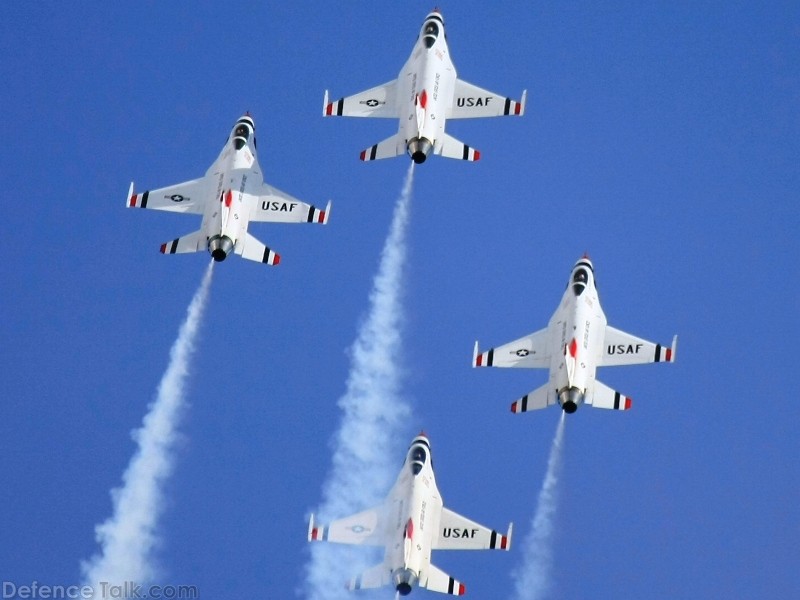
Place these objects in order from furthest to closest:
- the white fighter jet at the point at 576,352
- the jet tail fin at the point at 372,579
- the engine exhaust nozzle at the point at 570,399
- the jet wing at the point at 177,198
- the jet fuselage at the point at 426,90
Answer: the jet wing at the point at 177,198
the jet fuselage at the point at 426,90
the white fighter jet at the point at 576,352
the engine exhaust nozzle at the point at 570,399
the jet tail fin at the point at 372,579

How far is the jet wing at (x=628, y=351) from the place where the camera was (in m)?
131

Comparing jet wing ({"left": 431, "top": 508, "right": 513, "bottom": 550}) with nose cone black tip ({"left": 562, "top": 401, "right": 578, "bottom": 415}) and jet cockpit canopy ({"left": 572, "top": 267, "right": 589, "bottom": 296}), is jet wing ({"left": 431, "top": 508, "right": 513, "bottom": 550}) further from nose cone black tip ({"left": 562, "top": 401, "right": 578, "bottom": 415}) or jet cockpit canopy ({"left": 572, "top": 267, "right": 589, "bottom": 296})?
jet cockpit canopy ({"left": 572, "top": 267, "right": 589, "bottom": 296})

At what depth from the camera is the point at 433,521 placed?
12631 centimetres

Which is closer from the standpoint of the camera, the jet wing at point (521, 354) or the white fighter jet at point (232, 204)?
the white fighter jet at point (232, 204)

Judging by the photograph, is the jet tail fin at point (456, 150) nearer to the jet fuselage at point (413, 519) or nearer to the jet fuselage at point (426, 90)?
the jet fuselage at point (426, 90)

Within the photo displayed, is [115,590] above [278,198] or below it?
below

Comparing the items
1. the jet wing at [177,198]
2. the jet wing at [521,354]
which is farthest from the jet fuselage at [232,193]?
the jet wing at [521,354]

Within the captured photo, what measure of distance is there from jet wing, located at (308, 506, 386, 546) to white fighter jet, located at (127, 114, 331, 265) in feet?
45.6

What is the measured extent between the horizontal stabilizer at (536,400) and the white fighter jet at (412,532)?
492cm

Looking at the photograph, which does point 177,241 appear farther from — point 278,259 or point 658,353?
point 658,353

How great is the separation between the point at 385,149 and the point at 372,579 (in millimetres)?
23953

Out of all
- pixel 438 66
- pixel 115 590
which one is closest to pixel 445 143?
pixel 438 66

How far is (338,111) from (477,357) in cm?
1573

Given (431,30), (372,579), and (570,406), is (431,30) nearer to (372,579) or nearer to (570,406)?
(570,406)
